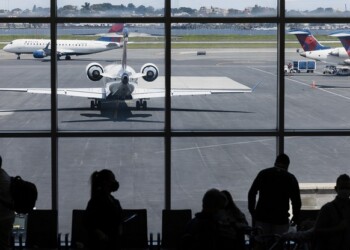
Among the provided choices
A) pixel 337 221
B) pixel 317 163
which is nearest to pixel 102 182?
pixel 337 221

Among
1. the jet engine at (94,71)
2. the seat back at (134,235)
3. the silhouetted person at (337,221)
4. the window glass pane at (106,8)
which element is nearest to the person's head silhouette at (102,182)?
the silhouetted person at (337,221)

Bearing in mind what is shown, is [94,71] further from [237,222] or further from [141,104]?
[237,222]

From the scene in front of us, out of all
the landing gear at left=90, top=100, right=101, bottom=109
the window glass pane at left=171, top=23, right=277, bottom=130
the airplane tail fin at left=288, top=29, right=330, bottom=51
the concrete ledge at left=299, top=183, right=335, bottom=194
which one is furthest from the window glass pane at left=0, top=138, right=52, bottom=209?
the airplane tail fin at left=288, top=29, right=330, bottom=51

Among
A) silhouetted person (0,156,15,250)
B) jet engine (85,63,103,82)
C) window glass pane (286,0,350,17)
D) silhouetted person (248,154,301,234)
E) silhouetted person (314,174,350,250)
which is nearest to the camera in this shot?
silhouetted person (314,174,350,250)

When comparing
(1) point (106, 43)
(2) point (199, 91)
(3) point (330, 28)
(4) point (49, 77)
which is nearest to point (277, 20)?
(3) point (330, 28)

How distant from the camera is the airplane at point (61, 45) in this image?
884 cm

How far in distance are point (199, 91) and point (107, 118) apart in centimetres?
116

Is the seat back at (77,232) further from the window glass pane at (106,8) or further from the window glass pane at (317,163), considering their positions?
the window glass pane at (317,163)

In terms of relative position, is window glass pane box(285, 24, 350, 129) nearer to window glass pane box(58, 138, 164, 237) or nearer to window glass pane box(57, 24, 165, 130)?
window glass pane box(57, 24, 165, 130)

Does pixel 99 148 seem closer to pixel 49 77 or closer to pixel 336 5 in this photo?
pixel 49 77

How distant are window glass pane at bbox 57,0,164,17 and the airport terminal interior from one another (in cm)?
1

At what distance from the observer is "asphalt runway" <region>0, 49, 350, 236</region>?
894cm

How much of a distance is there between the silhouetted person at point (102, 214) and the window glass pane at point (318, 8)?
4.08 m

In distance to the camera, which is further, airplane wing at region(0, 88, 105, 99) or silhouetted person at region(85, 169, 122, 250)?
airplane wing at region(0, 88, 105, 99)
